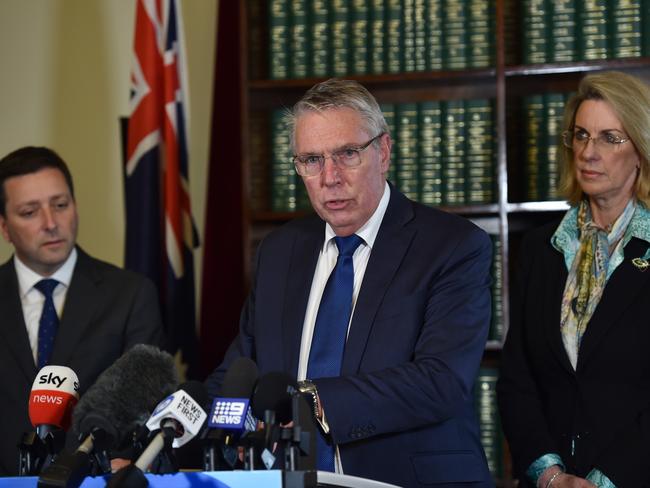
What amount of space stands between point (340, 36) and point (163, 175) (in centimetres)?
96

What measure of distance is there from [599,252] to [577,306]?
0.57 ft

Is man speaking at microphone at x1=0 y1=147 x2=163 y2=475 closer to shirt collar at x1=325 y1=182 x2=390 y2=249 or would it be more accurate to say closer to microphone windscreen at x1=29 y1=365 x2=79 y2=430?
shirt collar at x1=325 y1=182 x2=390 y2=249

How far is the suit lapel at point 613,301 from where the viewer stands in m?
2.95

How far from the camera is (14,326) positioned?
335 cm

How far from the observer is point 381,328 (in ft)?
8.14

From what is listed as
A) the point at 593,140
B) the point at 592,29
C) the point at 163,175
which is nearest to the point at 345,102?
the point at 593,140

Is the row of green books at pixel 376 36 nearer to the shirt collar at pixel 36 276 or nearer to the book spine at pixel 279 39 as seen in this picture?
the book spine at pixel 279 39

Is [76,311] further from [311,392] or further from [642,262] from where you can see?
[642,262]

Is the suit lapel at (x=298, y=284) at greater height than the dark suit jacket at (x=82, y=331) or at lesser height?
greater

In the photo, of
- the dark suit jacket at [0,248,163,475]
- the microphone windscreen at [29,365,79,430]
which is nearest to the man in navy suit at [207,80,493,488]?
the microphone windscreen at [29,365,79,430]

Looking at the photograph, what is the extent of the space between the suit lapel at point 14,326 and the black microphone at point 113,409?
1.44 metres

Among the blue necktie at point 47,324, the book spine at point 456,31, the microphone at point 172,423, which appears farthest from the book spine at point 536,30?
the microphone at point 172,423

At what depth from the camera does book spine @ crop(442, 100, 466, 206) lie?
4113 mm

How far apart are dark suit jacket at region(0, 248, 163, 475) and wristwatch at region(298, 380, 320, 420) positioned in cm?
122
